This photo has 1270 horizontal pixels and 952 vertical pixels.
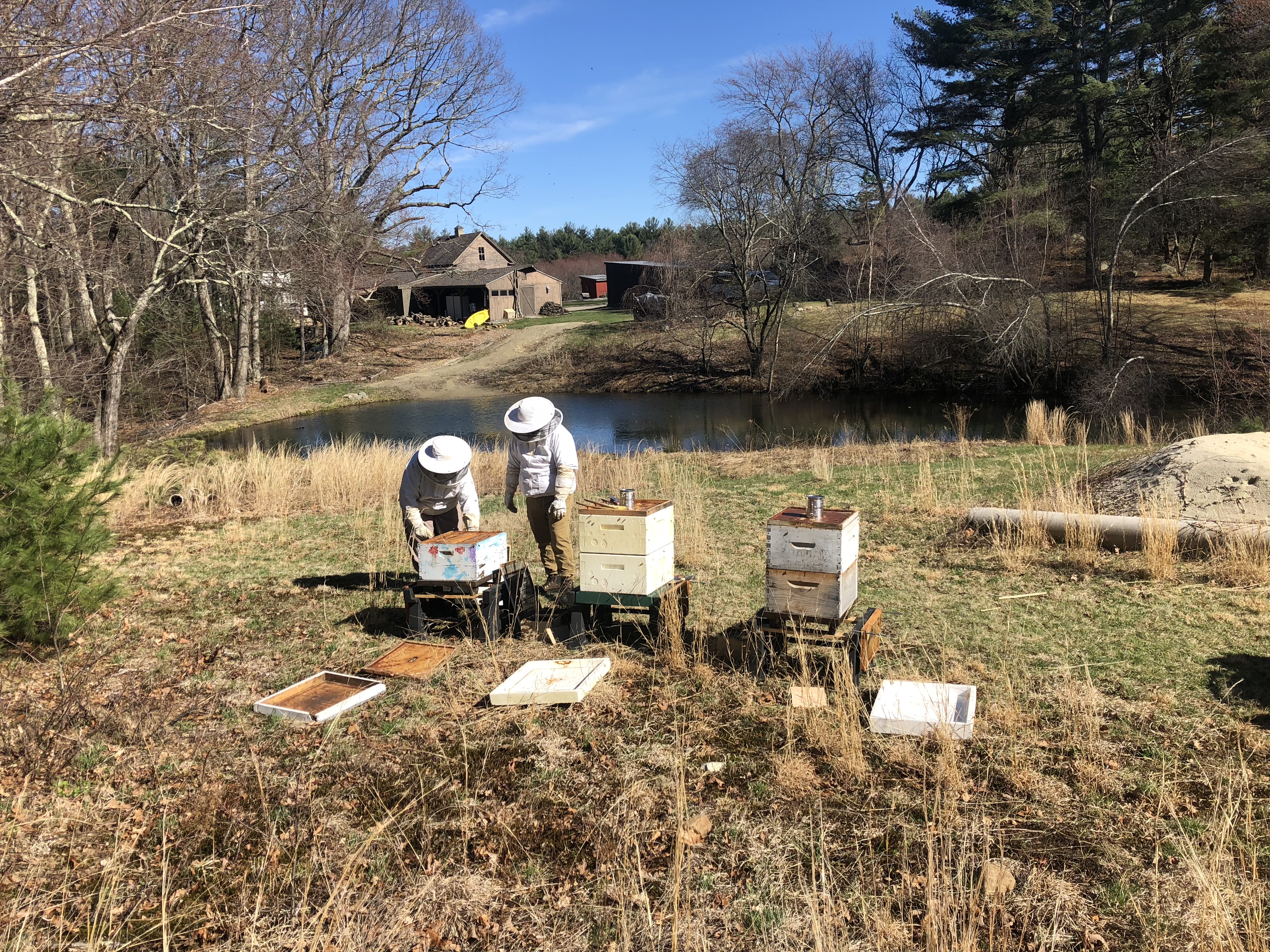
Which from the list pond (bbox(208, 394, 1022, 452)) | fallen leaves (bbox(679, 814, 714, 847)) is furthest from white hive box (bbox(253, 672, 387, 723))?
pond (bbox(208, 394, 1022, 452))

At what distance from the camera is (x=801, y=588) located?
233 inches

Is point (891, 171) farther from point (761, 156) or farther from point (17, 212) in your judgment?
point (17, 212)

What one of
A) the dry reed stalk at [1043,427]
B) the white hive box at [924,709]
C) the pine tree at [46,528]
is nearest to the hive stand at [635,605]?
the white hive box at [924,709]

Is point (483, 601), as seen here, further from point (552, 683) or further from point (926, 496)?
point (926, 496)

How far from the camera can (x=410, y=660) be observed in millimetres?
6621

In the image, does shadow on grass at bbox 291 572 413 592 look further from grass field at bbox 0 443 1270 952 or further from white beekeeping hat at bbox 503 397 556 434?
white beekeeping hat at bbox 503 397 556 434

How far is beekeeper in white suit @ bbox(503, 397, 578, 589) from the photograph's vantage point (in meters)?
7.55

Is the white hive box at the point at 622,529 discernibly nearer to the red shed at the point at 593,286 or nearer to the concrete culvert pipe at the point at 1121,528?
the concrete culvert pipe at the point at 1121,528

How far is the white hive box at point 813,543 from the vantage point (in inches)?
226

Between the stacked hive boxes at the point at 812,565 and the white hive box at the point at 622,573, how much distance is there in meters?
0.98

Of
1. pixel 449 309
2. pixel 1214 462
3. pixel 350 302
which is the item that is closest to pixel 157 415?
pixel 350 302

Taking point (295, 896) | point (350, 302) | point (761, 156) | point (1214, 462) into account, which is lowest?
point (295, 896)

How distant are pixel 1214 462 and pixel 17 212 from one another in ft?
62.8

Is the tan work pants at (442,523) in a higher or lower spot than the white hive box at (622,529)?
lower
